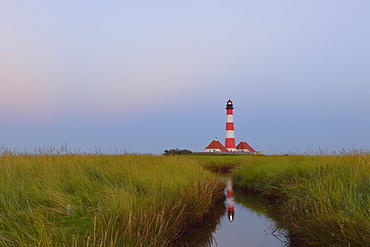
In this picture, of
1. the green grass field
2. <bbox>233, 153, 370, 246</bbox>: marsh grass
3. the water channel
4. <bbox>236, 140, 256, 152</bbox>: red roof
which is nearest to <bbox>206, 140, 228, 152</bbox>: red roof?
<bbox>236, 140, 256, 152</bbox>: red roof

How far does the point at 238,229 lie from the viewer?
729 centimetres

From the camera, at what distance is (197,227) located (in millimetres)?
6746

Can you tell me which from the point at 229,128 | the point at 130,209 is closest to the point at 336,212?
the point at 130,209

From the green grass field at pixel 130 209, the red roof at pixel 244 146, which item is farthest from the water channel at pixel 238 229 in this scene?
the red roof at pixel 244 146

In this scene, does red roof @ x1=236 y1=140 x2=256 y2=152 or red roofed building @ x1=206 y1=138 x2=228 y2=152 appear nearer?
red roofed building @ x1=206 y1=138 x2=228 y2=152

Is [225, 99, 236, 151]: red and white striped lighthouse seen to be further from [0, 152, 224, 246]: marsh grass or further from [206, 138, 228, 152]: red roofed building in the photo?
[0, 152, 224, 246]: marsh grass

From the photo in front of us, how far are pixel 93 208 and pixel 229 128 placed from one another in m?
39.6

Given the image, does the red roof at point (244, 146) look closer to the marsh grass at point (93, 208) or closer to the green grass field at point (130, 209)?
the green grass field at point (130, 209)

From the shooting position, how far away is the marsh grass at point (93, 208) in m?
3.56

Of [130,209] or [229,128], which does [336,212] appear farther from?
[229,128]

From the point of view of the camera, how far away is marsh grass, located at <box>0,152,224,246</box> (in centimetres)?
356

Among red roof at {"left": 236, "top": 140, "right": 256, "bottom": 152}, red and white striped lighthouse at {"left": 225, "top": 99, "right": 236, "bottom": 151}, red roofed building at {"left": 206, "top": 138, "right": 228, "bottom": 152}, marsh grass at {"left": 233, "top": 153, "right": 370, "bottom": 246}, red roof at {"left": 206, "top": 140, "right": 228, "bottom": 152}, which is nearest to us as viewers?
marsh grass at {"left": 233, "top": 153, "right": 370, "bottom": 246}

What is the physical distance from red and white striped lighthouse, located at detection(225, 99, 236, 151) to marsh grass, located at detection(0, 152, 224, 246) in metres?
35.6

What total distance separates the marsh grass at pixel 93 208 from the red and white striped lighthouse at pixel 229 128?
35615mm
